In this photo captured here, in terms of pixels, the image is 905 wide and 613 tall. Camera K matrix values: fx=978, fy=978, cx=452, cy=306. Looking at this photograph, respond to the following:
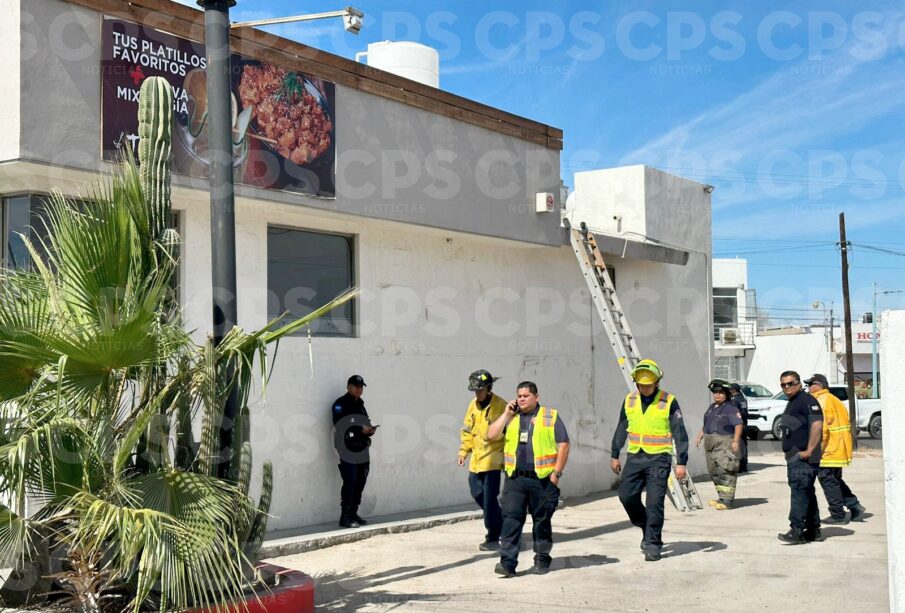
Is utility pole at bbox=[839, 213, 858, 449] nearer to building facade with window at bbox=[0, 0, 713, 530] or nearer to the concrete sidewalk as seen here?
building facade with window at bbox=[0, 0, 713, 530]

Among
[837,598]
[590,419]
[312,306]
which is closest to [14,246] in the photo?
[312,306]

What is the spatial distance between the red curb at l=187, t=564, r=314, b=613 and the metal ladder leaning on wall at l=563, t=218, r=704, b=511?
648cm

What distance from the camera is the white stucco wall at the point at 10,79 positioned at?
767 cm

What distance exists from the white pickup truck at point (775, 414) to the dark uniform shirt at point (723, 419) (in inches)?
556

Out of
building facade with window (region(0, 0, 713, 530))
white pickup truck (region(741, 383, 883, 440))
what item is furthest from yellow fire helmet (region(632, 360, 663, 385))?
white pickup truck (region(741, 383, 883, 440))

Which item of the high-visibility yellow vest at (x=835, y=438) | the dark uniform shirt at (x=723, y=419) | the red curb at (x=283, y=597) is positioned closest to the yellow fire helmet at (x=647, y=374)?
the high-visibility yellow vest at (x=835, y=438)

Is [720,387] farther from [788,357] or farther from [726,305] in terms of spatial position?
[726,305]

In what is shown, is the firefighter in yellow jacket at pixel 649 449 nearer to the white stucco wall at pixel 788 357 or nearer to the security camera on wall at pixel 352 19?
the security camera on wall at pixel 352 19

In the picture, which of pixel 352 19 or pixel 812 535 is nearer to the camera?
pixel 352 19

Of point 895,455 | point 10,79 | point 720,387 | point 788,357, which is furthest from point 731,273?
point 895,455

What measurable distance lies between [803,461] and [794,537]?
789mm

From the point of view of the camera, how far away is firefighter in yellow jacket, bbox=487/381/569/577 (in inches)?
331

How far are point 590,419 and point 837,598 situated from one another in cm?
751

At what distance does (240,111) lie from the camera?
9406mm
